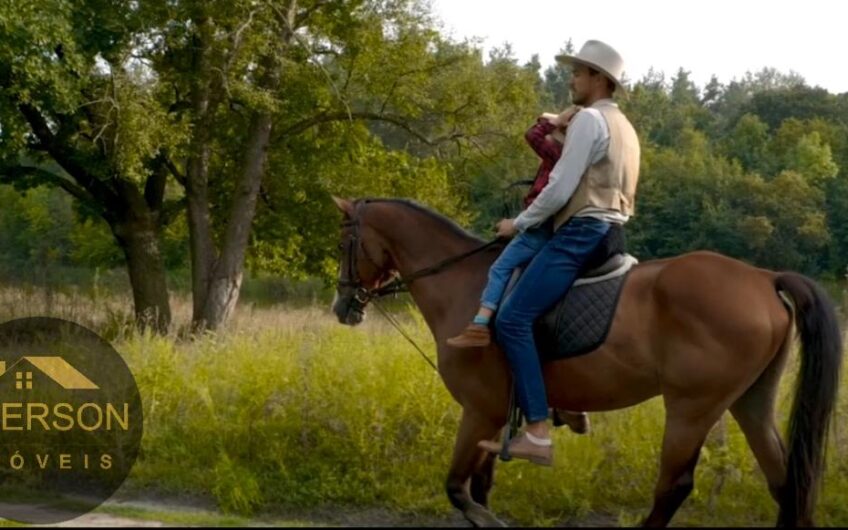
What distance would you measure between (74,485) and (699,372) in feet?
16.6

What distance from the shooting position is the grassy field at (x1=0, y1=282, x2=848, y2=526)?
7.13 metres

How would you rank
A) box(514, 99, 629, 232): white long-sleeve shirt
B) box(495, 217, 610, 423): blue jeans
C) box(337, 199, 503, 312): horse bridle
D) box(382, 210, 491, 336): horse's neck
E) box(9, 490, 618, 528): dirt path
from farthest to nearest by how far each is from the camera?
box(337, 199, 503, 312): horse bridle, box(9, 490, 618, 528): dirt path, box(382, 210, 491, 336): horse's neck, box(495, 217, 610, 423): blue jeans, box(514, 99, 629, 232): white long-sleeve shirt

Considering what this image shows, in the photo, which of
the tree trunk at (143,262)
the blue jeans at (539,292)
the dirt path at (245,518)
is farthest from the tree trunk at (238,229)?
the blue jeans at (539,292)

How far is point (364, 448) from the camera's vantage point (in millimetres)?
7723

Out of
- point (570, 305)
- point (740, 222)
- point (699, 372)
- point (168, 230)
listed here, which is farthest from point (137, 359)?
point (740, 222)

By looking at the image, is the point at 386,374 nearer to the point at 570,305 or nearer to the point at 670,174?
the point at 570,305

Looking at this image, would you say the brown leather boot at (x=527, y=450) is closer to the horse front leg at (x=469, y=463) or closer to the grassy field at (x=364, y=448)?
the horse front leg at (x=469, y=463)

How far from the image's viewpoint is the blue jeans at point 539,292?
19.3 ft

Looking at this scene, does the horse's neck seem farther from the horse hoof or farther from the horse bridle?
the horse hoof

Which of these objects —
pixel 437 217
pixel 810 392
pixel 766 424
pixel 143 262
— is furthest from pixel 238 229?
pixel 810 392

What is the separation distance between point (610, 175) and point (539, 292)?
785 mm

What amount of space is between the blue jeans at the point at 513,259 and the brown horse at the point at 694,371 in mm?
329

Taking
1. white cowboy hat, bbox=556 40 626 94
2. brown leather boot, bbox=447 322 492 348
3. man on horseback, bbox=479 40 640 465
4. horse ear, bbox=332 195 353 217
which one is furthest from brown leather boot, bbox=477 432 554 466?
white cowboy hat, bbox=556 40 626 94

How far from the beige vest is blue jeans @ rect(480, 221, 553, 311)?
6.4 inches
